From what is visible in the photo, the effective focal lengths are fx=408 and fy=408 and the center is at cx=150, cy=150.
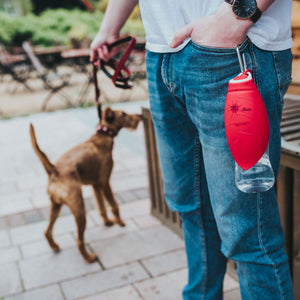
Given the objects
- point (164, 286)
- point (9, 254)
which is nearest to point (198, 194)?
point (164, 286)

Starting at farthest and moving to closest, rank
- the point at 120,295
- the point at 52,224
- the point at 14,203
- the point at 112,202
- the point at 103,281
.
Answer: the point at 14,203
the point at 112,202
the point at 52,224
the point at 103,281
the point at 120,295

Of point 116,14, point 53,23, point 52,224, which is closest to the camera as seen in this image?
point 116,14

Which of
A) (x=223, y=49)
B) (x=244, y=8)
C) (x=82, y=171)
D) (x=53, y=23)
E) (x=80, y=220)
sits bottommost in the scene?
(x=80, y=220)

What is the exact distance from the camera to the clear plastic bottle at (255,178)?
1.22m

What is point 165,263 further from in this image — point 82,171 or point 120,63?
point 120,63

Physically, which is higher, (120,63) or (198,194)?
(120,63)

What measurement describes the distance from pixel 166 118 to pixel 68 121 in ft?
18.6

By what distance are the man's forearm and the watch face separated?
0.70m

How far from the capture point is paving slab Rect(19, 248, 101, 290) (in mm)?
2494

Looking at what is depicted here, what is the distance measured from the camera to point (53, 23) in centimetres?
2262

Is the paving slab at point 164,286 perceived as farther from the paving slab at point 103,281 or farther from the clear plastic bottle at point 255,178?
the clear plastic bottle at point 255,178

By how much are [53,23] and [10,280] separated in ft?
72.4

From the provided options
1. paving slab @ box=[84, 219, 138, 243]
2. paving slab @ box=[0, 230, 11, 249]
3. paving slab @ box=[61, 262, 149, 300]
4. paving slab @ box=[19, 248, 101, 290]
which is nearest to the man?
paving slab @ box=[61, 262, 149, 300]

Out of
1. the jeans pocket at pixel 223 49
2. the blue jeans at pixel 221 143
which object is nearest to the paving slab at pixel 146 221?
the blue jeans at pixel 221 143
